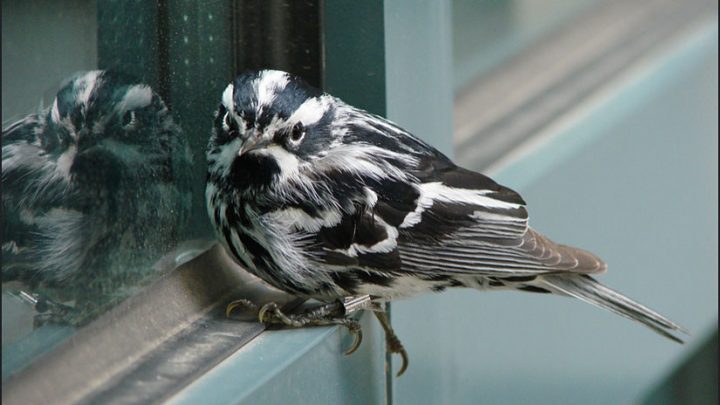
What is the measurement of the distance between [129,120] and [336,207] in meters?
0.48

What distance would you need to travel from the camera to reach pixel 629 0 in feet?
17.1

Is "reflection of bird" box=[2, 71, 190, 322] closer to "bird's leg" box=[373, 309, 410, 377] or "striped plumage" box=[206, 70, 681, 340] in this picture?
"striped plumage" box=[206, 70, 681, 340]

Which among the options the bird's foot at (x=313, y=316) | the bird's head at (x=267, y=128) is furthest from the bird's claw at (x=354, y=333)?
the bird's head at (x=267, y=128)

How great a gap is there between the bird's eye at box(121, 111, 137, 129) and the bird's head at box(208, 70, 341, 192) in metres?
0.21

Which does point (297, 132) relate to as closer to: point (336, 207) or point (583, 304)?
point (336, 207)

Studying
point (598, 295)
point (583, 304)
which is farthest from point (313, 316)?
point (583, 304)

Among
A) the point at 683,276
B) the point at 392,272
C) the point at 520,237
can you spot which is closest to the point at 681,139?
the point at 683,276

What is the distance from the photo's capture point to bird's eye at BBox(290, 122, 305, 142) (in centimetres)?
278

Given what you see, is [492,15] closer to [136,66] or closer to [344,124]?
[344,124]

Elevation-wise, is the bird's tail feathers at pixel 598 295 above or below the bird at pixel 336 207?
below

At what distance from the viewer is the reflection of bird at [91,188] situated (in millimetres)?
2148

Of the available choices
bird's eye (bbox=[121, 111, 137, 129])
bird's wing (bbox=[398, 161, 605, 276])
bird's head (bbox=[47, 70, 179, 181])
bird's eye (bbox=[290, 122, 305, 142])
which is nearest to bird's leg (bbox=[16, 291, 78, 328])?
bird's head (bbox=[47, 70, 179, 181])

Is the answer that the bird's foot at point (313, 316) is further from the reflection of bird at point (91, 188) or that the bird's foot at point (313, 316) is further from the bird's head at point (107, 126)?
the bird's head at point (107, 126)

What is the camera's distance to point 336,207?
2775 mm
